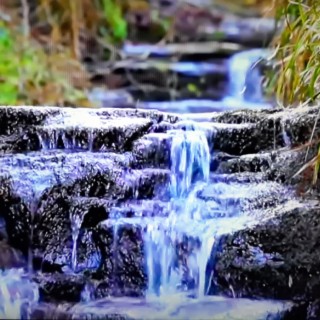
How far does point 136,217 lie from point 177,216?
0.19 feet

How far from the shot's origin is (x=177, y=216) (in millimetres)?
907

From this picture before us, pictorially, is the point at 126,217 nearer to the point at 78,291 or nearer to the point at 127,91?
A: the point at 78,291

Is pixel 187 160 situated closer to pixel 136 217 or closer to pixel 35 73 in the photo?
pixel 136 217

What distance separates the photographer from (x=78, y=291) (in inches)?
34.9

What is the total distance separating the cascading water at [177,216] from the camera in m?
0.89

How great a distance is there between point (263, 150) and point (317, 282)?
21cm

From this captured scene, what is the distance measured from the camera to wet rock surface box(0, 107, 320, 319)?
891 millimetres

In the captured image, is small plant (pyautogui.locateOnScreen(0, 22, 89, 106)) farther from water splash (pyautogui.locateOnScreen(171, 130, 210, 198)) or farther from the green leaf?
water splash (pyautogui.locateOnScreen(171, 130, 210, 198))

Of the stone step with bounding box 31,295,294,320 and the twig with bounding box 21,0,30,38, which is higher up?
the twig with bounding box 21,0,30,38

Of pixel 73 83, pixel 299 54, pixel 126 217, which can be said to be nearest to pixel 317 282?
pixel 126 217

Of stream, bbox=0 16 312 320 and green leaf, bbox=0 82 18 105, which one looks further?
green leaf, bbox=0 82 18 105

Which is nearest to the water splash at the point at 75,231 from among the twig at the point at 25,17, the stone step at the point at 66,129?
the stone step at the point at 66,129

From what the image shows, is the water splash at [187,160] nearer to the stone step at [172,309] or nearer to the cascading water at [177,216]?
the cascading water at [177,216]

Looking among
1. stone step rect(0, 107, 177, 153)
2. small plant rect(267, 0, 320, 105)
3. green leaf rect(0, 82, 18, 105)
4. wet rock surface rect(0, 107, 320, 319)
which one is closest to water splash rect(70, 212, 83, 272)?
wet rock surface rect(0, 107, 320, 319)
